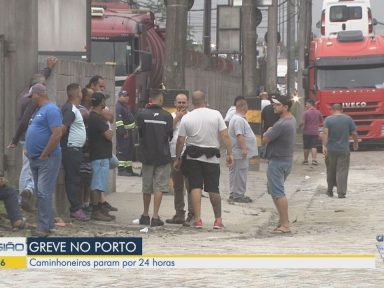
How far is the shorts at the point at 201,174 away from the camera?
13.7 meters

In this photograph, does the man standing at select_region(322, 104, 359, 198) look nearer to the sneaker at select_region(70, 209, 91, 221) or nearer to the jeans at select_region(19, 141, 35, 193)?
the sneaker at select_region(70, 209, 91, 221)

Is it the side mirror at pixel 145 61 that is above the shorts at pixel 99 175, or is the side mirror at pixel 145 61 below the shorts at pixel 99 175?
above

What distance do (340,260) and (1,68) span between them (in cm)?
636

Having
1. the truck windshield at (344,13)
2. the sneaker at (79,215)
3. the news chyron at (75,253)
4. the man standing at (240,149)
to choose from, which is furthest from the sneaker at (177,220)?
the truck windshield at (344,13)

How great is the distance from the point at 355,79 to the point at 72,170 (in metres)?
23.0

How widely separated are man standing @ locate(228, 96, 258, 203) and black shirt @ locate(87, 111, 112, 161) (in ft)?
12.6

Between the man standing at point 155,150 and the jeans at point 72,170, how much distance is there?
2.88ft

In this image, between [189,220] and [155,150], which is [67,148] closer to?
[155,150]

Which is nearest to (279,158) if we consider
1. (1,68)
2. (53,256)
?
(1,68)

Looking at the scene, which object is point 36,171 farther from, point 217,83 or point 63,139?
point 217,83

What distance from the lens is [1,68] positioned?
46.7ft

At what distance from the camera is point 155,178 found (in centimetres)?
1373

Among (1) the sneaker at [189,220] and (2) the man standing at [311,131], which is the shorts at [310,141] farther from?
(1) the sneaker at [189,220]

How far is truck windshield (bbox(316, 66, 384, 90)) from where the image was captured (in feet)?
115
